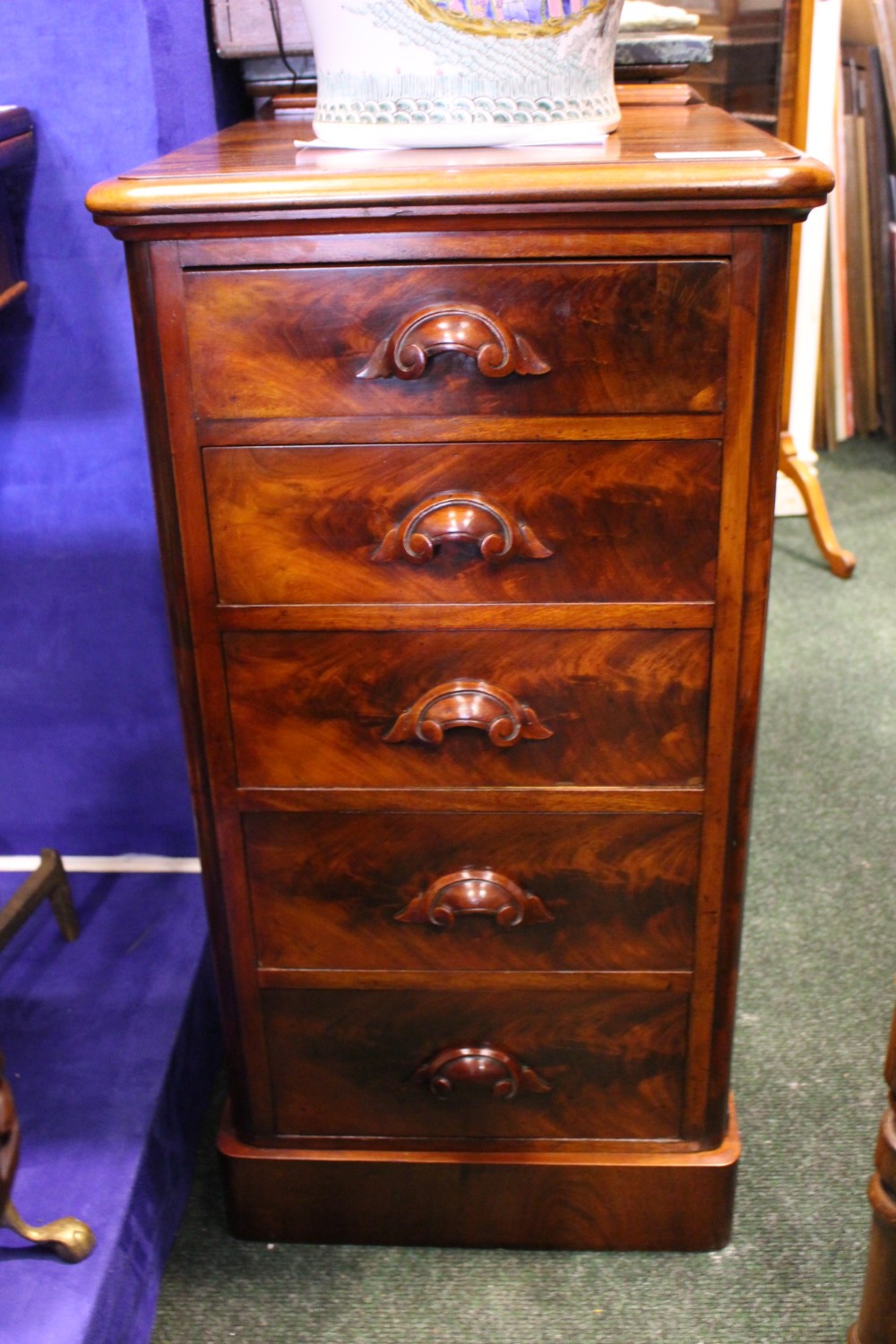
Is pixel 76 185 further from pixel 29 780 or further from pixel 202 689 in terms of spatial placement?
pixel 29 780

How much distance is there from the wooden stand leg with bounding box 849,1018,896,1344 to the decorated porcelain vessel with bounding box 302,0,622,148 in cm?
64

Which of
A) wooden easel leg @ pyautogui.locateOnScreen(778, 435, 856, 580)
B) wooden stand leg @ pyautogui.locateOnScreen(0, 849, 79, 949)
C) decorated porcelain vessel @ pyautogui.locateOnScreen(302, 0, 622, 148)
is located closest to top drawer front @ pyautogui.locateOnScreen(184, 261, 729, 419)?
decorated porcelain vessel @ pyautogui.locateOnScreen(302, 0, 622, 148)

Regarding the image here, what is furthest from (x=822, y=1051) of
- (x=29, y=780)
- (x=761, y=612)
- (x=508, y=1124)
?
(x=29, y=780)

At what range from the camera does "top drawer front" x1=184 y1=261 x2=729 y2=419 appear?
0.80 m

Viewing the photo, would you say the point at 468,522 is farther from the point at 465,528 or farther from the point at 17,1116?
the point at 17,1116

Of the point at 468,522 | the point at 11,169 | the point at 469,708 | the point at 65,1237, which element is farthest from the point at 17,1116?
the point at 11,169

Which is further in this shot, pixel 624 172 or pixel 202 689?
pixel 202 689

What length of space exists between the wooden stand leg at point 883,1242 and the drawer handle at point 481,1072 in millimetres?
338

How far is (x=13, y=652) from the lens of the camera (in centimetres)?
135

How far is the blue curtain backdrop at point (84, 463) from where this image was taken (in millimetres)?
1119

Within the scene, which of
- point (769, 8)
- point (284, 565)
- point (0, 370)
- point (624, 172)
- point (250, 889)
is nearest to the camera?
point (624, 172)

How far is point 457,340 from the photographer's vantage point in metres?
0.81

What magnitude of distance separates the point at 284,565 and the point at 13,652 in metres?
0.58

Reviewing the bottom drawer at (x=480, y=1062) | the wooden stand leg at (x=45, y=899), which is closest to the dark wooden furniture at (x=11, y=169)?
the wooden stand leg at (x=45, y=899)
